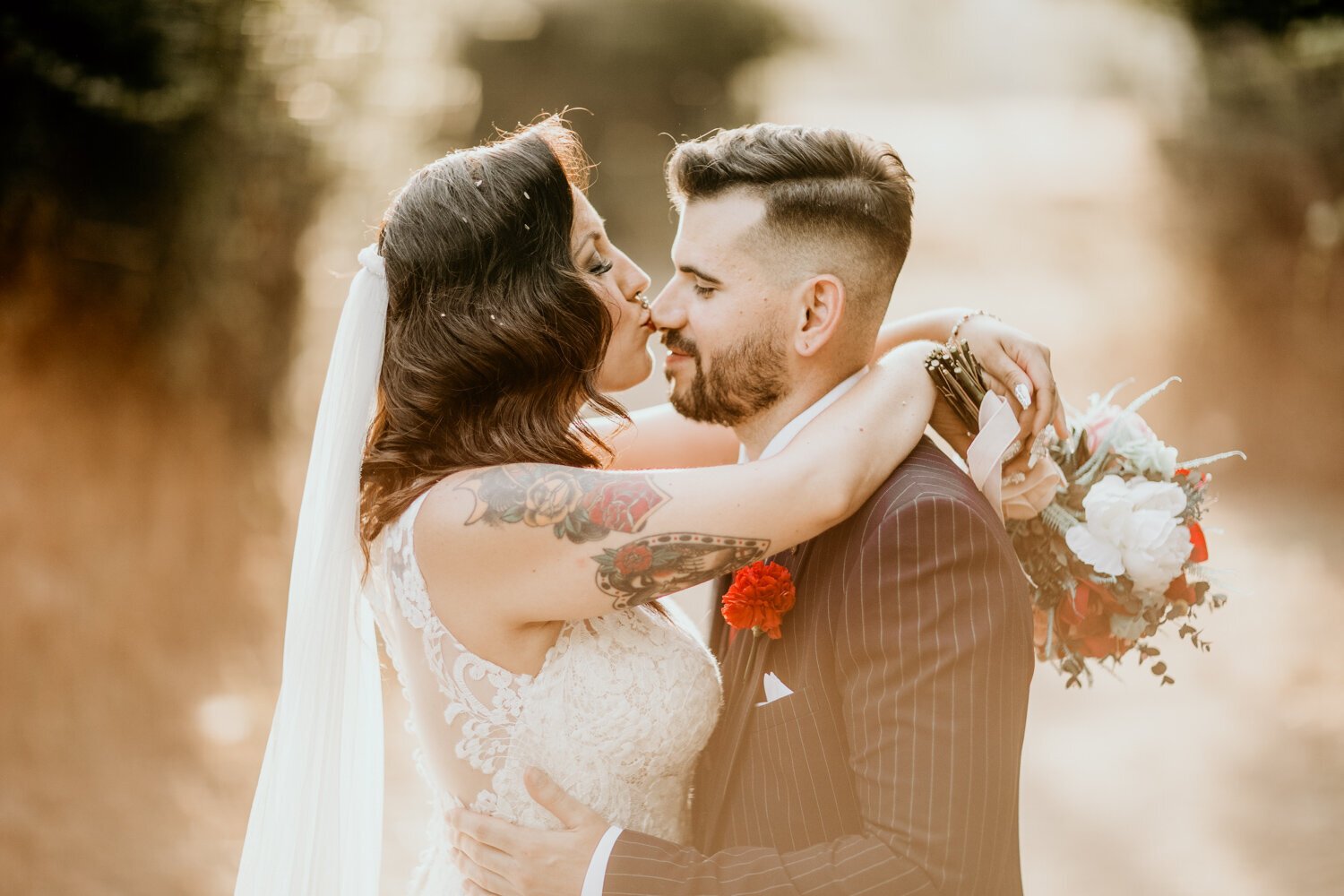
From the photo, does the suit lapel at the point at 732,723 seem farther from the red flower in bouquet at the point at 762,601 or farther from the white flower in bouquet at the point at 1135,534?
the white flower in bouquet at the point at 1135,534

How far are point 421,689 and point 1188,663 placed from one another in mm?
8625

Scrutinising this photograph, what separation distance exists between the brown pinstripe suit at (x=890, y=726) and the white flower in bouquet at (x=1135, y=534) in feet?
1.33

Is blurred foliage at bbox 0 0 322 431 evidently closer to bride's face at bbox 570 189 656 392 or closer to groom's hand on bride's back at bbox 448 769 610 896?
bride's face at bbox 570 189 656 392

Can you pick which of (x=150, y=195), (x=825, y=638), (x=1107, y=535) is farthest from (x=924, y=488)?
(x=150, y=195)

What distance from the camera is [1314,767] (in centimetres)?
800

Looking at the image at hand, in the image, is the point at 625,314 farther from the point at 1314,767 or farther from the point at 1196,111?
the point at 1196,111

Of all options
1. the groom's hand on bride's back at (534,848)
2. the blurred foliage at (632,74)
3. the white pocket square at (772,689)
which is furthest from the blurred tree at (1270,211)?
the groom's hand on bride's back at (534,848)

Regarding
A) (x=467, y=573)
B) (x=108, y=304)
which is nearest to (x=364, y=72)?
(x=108, y=304)

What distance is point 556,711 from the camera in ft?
7.85

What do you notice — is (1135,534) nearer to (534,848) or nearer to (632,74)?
(534,848)

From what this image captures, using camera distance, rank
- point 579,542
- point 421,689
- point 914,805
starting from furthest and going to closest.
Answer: point 421,689 < point 579,542 < point 914,805

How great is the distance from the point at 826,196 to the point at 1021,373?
602 mm

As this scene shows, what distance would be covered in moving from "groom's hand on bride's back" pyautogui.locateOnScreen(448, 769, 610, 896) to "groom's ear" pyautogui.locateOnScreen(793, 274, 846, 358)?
1.14m

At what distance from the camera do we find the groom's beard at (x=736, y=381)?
2.61m
